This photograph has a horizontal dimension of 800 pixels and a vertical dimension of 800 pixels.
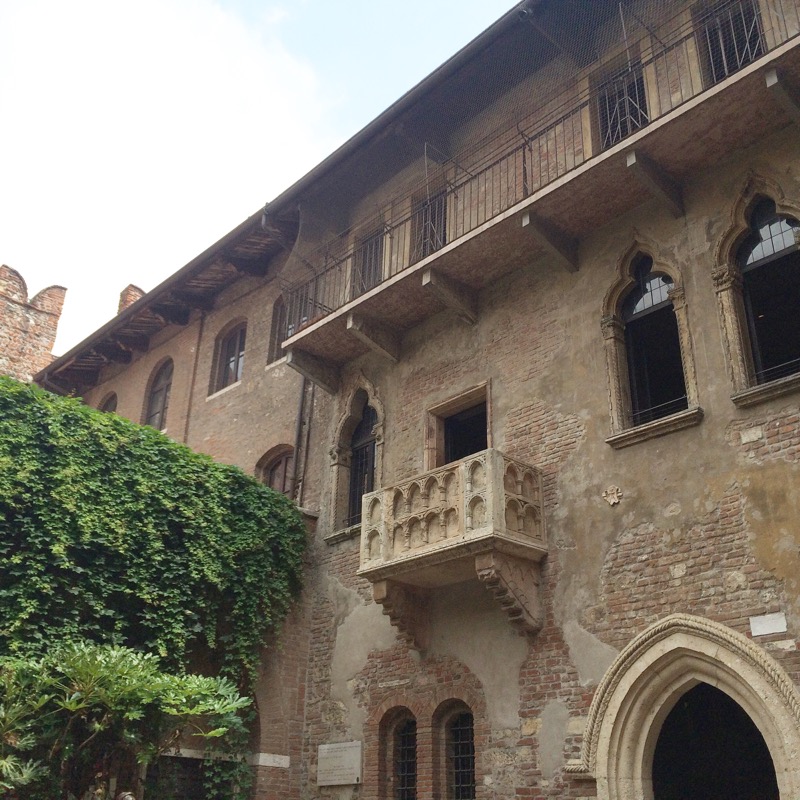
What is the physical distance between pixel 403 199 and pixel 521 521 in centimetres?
577

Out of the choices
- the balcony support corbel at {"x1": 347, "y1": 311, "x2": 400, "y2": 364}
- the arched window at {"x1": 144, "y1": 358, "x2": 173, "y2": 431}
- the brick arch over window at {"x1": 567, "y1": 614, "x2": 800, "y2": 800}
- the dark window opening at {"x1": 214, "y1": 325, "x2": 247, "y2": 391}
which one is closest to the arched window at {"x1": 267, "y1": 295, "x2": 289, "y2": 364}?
the dark window opening at {"x1": 214, "y1": 325, "x2": 247, "y2": 391}

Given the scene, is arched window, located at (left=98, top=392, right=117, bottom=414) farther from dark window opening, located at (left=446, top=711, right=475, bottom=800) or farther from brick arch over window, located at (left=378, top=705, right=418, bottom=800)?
dark window opening, located at (left=446, top=711, right=475, bottom=800)

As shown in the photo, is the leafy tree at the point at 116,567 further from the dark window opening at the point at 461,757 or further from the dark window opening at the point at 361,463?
the dark window opening at the point at 461,757

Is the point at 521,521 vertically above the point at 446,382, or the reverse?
the point at 446,382

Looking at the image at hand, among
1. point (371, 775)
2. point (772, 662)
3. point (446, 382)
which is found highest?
point (446, 382)

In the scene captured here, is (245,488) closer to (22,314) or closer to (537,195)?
(537,195)

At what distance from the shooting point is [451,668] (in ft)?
33.1

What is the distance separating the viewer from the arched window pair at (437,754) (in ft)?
32.2

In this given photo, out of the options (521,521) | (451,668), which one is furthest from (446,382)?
(451,668)

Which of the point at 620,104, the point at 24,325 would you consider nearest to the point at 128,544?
the point at 620,104

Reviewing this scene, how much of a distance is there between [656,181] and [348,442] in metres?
5.78

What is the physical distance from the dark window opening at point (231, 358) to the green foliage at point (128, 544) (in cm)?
477

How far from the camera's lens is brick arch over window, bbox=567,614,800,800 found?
7.68 meters

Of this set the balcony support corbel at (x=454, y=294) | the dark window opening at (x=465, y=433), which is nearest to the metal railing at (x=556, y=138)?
the balcony support corbel at (x=454, y=294)
